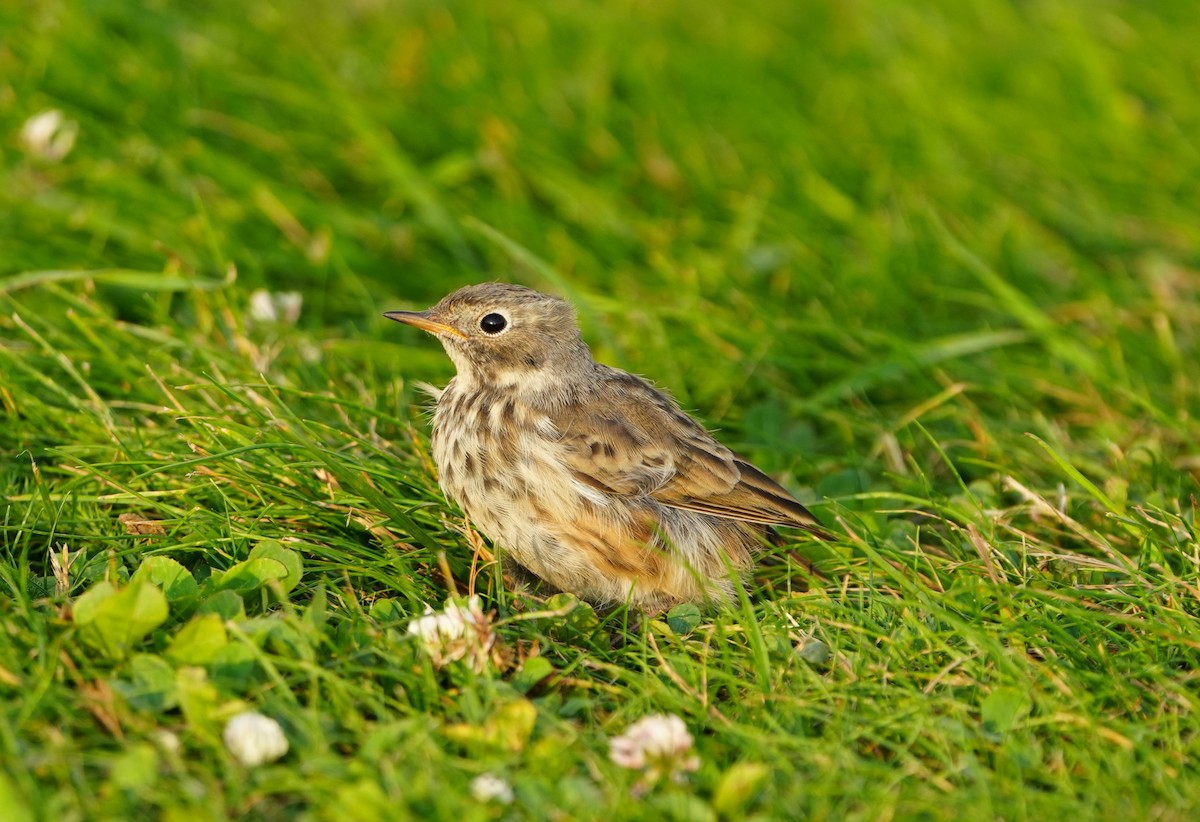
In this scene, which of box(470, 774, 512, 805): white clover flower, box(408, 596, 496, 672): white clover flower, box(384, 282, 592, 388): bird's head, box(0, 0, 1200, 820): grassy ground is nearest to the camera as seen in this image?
box(470, 774, 512, 805): white clover flower

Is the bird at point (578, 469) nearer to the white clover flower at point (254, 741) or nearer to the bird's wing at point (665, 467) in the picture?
the bird's wing at point (665, 467)

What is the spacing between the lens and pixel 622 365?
7.13 metres

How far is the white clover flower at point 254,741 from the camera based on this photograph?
387 centimetres

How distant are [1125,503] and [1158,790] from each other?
1782 millimetres

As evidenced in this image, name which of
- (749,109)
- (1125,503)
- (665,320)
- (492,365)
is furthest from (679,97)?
(1125,503)

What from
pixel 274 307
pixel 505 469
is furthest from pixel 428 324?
pixel 274 307

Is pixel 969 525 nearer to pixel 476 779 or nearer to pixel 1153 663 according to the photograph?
pixel 1153 663

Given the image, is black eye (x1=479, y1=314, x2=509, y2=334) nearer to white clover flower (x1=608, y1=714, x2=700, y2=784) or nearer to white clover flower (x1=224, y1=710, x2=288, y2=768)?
white clover flower (x1=608, y1=714, x2=700, y2=784)

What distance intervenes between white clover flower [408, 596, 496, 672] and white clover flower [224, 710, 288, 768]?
2.06 ft

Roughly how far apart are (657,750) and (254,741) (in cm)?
114

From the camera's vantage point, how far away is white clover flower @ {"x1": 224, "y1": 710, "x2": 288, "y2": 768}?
387cm

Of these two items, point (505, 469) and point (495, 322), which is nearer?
point (505, 469)

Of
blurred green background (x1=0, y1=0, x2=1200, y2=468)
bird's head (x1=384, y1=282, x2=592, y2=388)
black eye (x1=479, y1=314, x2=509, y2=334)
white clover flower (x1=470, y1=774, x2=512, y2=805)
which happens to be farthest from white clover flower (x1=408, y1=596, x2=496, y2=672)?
blurred green background (x1=0, y1=0, x2=1200, y2=468)

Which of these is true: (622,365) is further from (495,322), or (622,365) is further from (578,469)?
(578,469)
